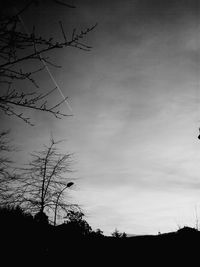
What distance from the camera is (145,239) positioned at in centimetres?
1866

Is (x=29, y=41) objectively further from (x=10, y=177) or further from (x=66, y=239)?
(x=66, y=239)

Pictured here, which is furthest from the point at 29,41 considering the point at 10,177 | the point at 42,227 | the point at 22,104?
the point at 42,227

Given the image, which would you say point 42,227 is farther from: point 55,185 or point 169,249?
point 169,249

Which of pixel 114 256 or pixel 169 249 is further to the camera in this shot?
pixel 114 256

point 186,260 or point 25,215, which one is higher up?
point 25,215

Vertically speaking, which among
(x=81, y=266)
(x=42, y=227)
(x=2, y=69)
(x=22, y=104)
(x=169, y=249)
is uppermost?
(x=2, y=69)

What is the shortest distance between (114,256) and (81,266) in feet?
8.40

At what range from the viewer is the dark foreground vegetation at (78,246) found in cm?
1206

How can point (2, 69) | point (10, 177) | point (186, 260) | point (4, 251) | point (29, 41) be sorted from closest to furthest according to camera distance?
point (29, 41) < point (2, 69) < point (4, 251) < point (10, 177) < point (186, 260)

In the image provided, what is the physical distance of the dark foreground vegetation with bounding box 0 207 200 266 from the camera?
12062mm

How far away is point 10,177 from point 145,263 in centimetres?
1101

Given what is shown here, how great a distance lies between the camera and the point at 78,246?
18.7m

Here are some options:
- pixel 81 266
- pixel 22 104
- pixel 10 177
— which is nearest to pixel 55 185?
pixel 10 177

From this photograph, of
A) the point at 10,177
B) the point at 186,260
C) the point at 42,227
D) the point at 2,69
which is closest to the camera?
the point at 2,69
